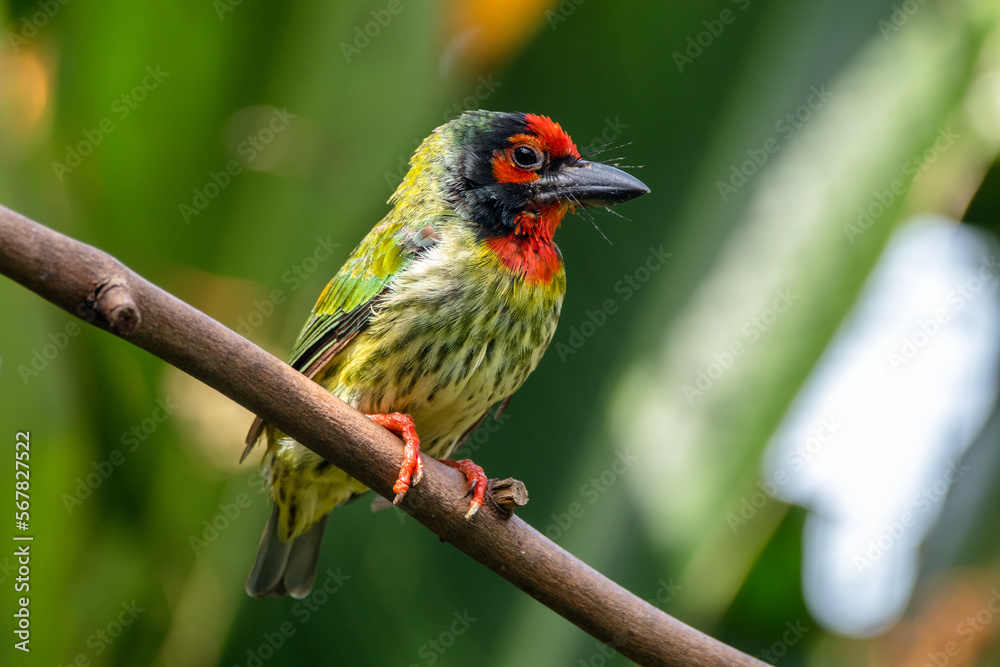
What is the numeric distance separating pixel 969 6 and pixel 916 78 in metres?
0.41

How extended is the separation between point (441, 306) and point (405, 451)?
0.51 meters

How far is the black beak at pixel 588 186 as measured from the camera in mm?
2652

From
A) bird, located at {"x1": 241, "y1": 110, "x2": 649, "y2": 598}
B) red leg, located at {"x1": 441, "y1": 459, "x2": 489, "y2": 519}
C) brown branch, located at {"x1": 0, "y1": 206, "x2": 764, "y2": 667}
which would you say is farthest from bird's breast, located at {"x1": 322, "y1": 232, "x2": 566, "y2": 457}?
brown branch, located at {"x1": 0, "y1": 206, "x2": 764, "y2": 667}

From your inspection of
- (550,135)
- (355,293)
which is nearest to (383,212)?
(355,293)

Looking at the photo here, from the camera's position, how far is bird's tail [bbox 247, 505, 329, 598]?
2828 millimetres

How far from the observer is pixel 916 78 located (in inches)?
116

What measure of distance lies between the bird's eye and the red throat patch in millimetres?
152

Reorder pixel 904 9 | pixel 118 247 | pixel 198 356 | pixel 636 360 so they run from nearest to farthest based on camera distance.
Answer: pixel 198 356 < pixel 118 247 < pixel 636 360 < pixel 904 9

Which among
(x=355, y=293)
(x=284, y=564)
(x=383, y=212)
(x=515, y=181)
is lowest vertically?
(x=284, y=564)

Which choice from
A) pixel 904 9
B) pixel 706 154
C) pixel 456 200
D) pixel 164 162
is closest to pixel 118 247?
pixel 164 162

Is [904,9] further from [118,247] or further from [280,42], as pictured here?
[118,247]

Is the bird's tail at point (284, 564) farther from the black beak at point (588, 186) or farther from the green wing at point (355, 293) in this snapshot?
the black beak at point (588, 186)

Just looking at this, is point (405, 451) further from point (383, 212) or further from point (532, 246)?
point (383, 212)

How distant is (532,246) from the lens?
8.79 ft
